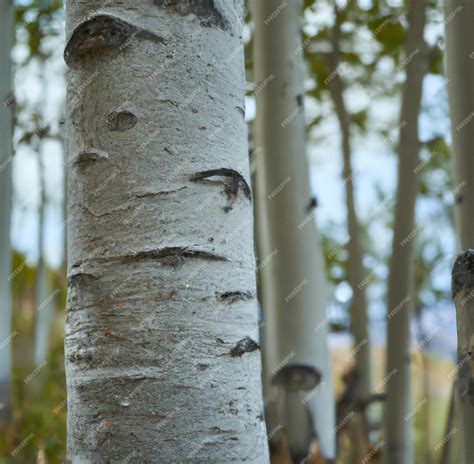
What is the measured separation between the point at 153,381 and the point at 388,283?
1606 mm

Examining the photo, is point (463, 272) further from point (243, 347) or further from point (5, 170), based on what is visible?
point (5, 170)

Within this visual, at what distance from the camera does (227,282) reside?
1.97 ft

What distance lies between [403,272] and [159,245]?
1.61 metres

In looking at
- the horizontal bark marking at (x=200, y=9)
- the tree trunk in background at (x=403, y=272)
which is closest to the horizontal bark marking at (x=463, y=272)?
the horizontal bark marking at (x=200, y=9)

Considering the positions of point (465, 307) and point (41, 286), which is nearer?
point (465, 307)

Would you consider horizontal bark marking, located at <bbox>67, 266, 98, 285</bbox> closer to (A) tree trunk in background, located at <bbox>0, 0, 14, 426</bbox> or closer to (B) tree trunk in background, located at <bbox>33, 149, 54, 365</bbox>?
(A) tree trunk in background, located at <bbox>0, 0, 14, 426</bbox>

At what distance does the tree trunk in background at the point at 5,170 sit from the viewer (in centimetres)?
156

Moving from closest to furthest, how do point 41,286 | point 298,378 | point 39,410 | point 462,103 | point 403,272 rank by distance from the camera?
point 462,103
point 298,378
point 403,272
point 39,410
point 41,286

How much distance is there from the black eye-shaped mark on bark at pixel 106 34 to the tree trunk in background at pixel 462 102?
687 millimetres

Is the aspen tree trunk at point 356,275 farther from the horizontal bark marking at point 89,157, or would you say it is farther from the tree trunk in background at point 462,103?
the horizontal bark marking at point 89,157

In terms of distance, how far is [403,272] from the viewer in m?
2.06

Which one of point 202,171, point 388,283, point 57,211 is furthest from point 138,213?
point 57,211

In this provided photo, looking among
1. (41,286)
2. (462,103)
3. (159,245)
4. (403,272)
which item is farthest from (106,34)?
(41,286)

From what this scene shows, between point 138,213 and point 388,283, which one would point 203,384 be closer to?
point 138,213
